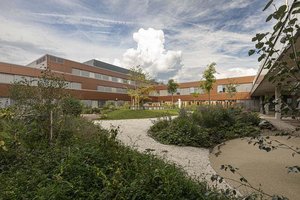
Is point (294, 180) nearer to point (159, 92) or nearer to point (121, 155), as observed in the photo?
point (121, 155)

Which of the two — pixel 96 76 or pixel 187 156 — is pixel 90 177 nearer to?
pixel 187 156

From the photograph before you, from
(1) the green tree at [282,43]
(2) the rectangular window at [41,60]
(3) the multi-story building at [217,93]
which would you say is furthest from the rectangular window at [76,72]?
(1) the green tree at [282,43]

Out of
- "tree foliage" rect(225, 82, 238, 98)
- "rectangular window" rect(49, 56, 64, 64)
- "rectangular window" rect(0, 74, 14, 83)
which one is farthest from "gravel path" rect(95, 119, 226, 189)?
"tree foliage" rect(225, 82, 238, 98)

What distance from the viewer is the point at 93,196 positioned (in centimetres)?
322

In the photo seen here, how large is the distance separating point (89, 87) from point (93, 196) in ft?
129

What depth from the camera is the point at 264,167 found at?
19.4ft

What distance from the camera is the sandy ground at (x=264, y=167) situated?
4500 millimetres

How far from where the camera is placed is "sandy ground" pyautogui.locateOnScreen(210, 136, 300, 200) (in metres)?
4.50

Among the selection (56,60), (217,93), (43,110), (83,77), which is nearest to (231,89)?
(217,93)

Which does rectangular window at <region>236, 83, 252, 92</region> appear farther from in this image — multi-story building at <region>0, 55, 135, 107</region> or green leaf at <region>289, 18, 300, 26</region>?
green leaf at <region>289, 18, 300, 26</region>

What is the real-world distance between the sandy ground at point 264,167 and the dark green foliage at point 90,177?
0.95m

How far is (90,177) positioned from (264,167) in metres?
4.69

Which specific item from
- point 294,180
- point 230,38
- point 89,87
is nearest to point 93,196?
point 230,38

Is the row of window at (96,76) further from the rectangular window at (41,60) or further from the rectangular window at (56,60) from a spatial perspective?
the rectangular window at (41,60)
